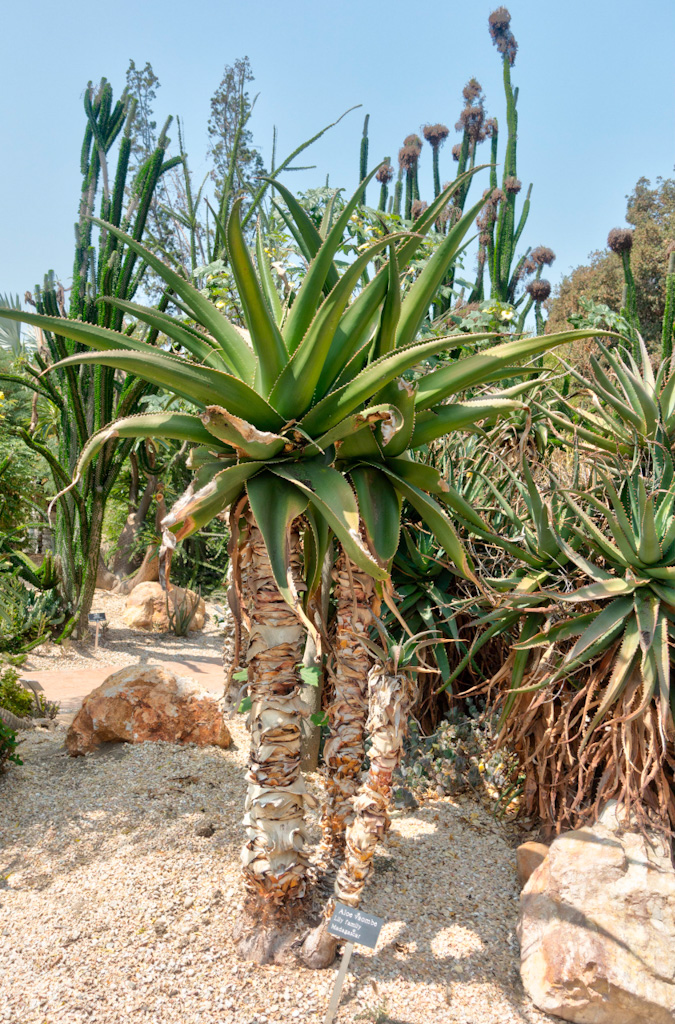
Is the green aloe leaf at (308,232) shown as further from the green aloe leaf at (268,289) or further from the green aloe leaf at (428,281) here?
the green aloe leaf at (428,281)

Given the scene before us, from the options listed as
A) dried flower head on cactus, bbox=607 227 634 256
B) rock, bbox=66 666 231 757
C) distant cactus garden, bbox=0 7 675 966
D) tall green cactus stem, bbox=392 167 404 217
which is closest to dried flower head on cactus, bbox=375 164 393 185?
tall green cactus stem, bbox=392 167 404 217

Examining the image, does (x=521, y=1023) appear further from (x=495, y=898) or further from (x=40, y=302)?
(x=40, y=302)

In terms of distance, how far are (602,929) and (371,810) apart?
1.06 m

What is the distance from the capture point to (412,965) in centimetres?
277

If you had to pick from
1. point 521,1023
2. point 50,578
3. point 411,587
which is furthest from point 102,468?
point 521,1023

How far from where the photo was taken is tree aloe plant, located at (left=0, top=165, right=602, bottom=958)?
7.27ft

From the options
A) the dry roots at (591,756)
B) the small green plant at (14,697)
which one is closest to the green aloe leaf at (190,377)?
the dry roots at (591,756)

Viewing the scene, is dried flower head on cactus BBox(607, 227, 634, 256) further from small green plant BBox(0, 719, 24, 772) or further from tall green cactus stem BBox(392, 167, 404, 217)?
small green plant BBox(0, 719, 24, 772)

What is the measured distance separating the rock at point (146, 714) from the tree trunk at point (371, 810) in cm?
205

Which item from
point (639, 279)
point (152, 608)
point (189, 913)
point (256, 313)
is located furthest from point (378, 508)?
point (639, 279)

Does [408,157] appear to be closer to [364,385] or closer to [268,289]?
[268,289]

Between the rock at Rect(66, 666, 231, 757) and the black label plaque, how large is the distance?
238 cm

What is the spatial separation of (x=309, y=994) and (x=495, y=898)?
1160 millimetres

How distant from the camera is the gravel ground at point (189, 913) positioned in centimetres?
250
